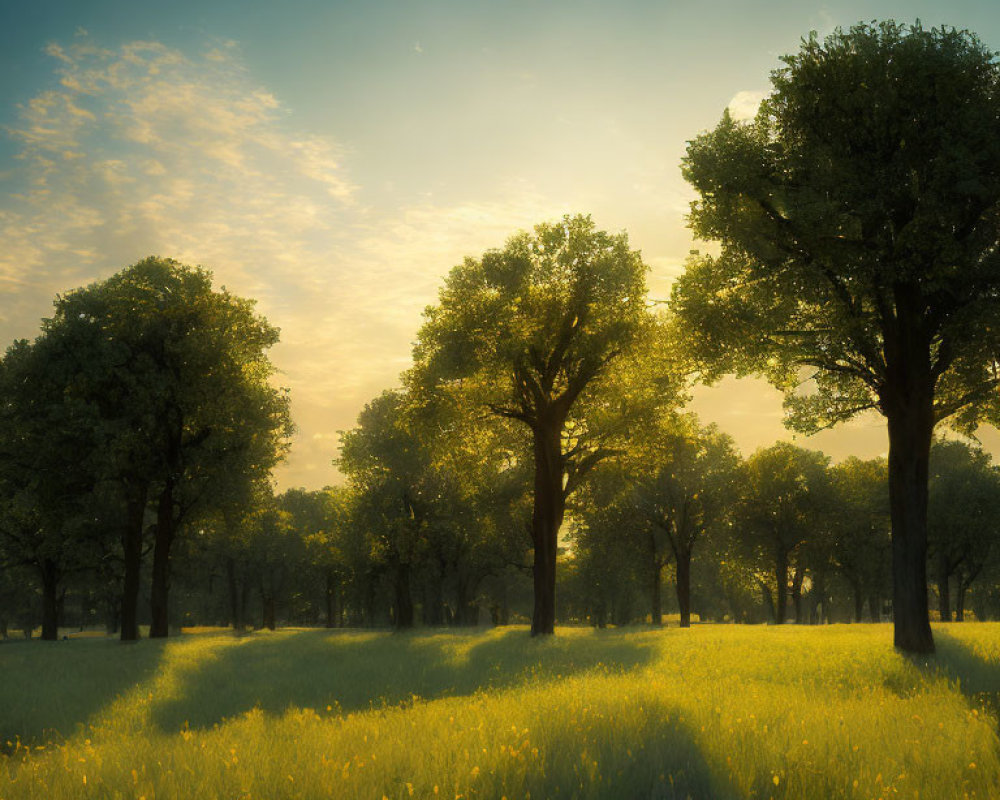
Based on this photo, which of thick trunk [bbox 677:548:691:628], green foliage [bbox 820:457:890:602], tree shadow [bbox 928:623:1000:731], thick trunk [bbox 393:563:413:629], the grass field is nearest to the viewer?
the grass field

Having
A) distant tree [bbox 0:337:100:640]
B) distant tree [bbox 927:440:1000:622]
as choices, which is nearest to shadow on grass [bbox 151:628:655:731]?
distant tree [bbox 0:337:100:640]

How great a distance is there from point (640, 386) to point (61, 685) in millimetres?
22757

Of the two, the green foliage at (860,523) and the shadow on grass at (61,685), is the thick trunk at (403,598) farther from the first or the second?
the green foliage at (860,523)

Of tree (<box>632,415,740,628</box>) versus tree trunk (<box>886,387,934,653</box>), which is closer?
tree trunk (<box>886,387,934,653</box>)

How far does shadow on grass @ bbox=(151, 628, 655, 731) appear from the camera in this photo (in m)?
13.9

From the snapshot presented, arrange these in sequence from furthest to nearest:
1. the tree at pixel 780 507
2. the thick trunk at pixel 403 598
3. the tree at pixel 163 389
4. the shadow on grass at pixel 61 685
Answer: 1. the tree at pixel 780 507
2. the thick trunk at pixel 403 598
3. the tree at pixel 163 389
4. the shadow on grass at pixel 61 685

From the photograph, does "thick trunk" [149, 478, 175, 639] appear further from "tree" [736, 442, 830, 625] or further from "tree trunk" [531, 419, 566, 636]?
"tree" [736, 442, 830, 625]

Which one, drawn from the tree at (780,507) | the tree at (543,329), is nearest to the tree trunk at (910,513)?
the tree at (543,329)

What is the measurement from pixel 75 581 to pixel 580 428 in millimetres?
45155

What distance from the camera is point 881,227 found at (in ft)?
60.0

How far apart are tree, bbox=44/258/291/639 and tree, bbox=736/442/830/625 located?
4043 cm

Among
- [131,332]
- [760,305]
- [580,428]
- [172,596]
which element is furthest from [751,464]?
[172,596]

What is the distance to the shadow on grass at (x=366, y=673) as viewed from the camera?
549 inches

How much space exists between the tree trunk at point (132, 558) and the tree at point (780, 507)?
44329 mm
